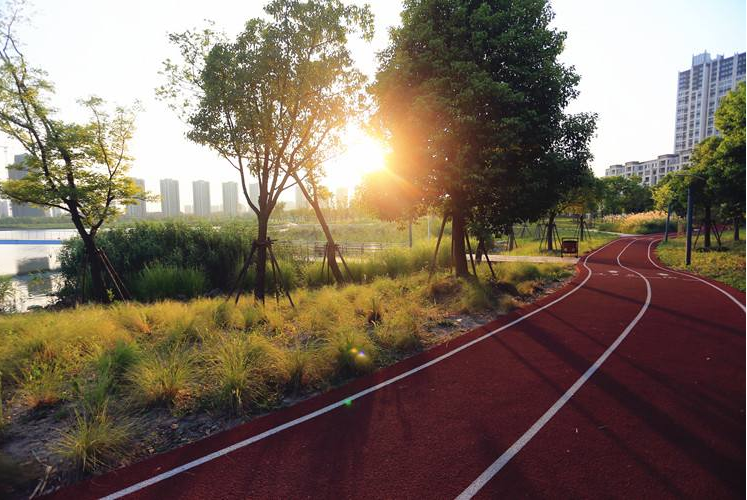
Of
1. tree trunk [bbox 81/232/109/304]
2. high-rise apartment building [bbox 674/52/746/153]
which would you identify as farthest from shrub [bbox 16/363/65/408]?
high-rise apartment building [bbox 674/52/746/153]

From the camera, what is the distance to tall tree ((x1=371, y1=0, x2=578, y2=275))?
1314 centimetres

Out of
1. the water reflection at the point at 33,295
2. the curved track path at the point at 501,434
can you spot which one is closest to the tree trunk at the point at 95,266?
the water reflection at the point at 33,295

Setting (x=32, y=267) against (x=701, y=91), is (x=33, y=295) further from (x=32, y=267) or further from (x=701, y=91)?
(x=701, y=91)

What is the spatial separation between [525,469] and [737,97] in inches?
1154

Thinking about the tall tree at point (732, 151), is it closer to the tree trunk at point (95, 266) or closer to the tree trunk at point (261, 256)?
the tree trunk at point (261, 256)

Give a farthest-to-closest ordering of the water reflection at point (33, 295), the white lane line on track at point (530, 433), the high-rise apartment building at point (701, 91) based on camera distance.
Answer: the high-rise apartment building at point (701, 91) → the water reflection at point (33, 295) → the white lane line on track at point (530, 433)

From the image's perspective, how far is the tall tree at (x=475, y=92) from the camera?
43.1ft

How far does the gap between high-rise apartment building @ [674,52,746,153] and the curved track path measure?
19684 centimetres

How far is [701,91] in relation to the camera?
6058 inches

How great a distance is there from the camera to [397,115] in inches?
587

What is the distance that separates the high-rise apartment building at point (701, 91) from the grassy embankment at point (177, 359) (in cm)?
19904

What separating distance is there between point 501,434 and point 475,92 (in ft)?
38.1

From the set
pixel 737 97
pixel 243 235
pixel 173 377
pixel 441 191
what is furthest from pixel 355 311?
pixel 737 97

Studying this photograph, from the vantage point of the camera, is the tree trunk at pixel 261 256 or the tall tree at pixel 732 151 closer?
the tree trunk at pixel 261 256
